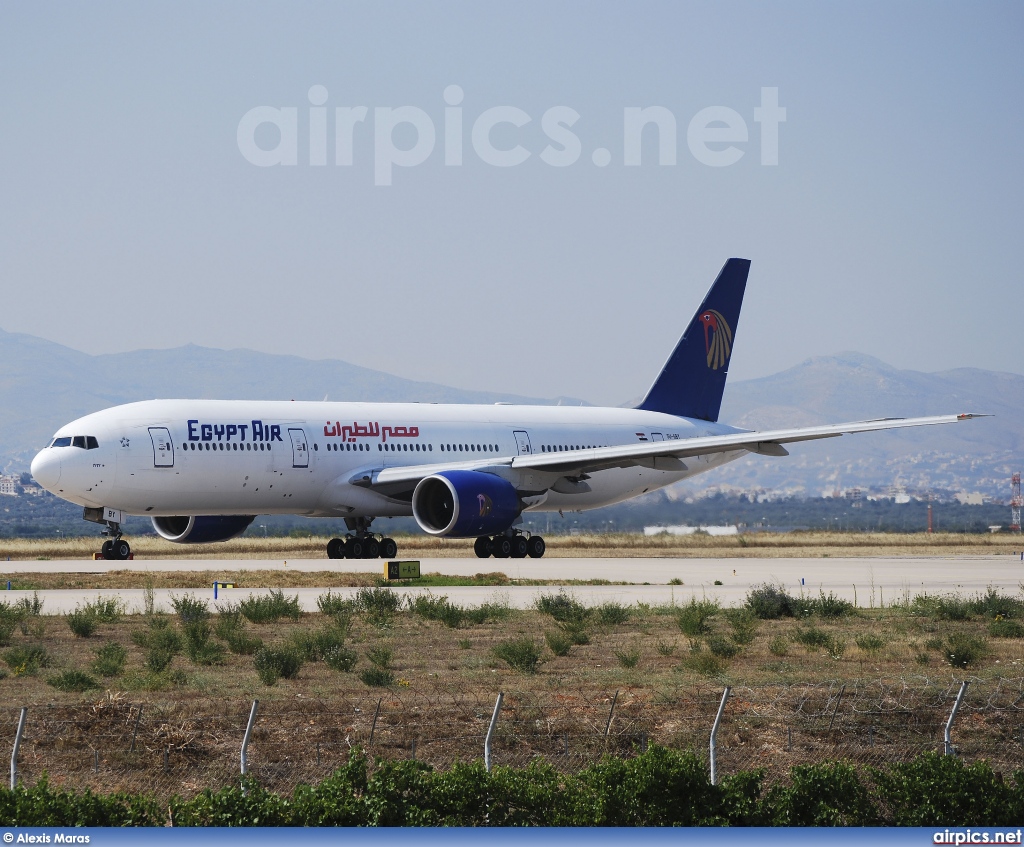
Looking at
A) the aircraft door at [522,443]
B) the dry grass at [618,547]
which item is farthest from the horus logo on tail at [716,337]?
the aircraft door at [522,443]

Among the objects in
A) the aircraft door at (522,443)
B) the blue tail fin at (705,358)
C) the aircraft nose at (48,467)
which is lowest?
the aircraft nose at (48,467)

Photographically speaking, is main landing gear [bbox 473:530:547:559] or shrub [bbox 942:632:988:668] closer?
shrub [bbox 942:632:988:668]

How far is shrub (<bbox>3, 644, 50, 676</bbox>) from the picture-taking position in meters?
17.7

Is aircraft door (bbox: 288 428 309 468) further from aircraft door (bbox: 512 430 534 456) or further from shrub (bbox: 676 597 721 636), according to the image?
shrub (bbox: 676 597 721 636)

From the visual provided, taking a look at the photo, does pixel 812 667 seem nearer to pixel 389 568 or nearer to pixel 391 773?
pixel 391 773

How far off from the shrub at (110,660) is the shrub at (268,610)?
436 centimetres

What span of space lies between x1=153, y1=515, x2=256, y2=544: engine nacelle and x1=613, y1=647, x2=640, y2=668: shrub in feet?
70.0

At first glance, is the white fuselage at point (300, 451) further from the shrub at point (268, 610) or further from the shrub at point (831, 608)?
the shrub at point (831, 608)

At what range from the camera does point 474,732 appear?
14.0 meters

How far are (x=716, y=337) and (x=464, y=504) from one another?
1661cm

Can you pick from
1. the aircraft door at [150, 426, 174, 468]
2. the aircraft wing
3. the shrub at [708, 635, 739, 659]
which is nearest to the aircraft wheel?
the aircraft wing

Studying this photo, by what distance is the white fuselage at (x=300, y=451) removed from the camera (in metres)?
34.1

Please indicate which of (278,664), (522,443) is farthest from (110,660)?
(522,443)

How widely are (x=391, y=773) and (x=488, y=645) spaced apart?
10.2m
